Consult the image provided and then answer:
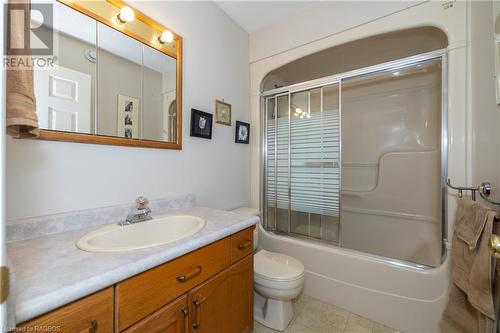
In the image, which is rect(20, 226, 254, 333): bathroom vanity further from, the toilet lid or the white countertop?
the toilet lid

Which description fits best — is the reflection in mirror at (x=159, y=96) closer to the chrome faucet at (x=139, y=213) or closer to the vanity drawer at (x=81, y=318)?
the chrome faucet at (x=139, y=213)

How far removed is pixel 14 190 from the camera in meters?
0.87

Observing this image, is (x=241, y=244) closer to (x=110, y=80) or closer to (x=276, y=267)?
(x=276, y=267)

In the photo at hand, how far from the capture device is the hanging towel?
0.95 meters

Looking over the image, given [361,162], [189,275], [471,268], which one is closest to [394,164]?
[361,162]

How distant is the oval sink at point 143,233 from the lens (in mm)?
930

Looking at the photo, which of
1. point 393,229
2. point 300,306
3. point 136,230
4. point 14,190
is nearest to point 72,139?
point 14,190

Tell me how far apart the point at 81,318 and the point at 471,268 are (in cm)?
165

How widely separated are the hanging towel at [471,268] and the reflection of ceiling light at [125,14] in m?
2.15

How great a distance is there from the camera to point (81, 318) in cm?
58

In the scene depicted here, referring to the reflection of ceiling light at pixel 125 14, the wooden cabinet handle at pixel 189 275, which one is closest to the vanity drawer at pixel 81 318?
the wooden cabinet handle at pixel 189 275

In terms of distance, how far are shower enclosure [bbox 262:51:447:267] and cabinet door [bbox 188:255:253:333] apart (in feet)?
3.12

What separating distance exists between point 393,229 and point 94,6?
308 centimetres

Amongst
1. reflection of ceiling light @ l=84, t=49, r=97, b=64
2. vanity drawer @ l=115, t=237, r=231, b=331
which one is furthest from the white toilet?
reflection of ceiling light @ l=84, t=49, r=97, b=64
